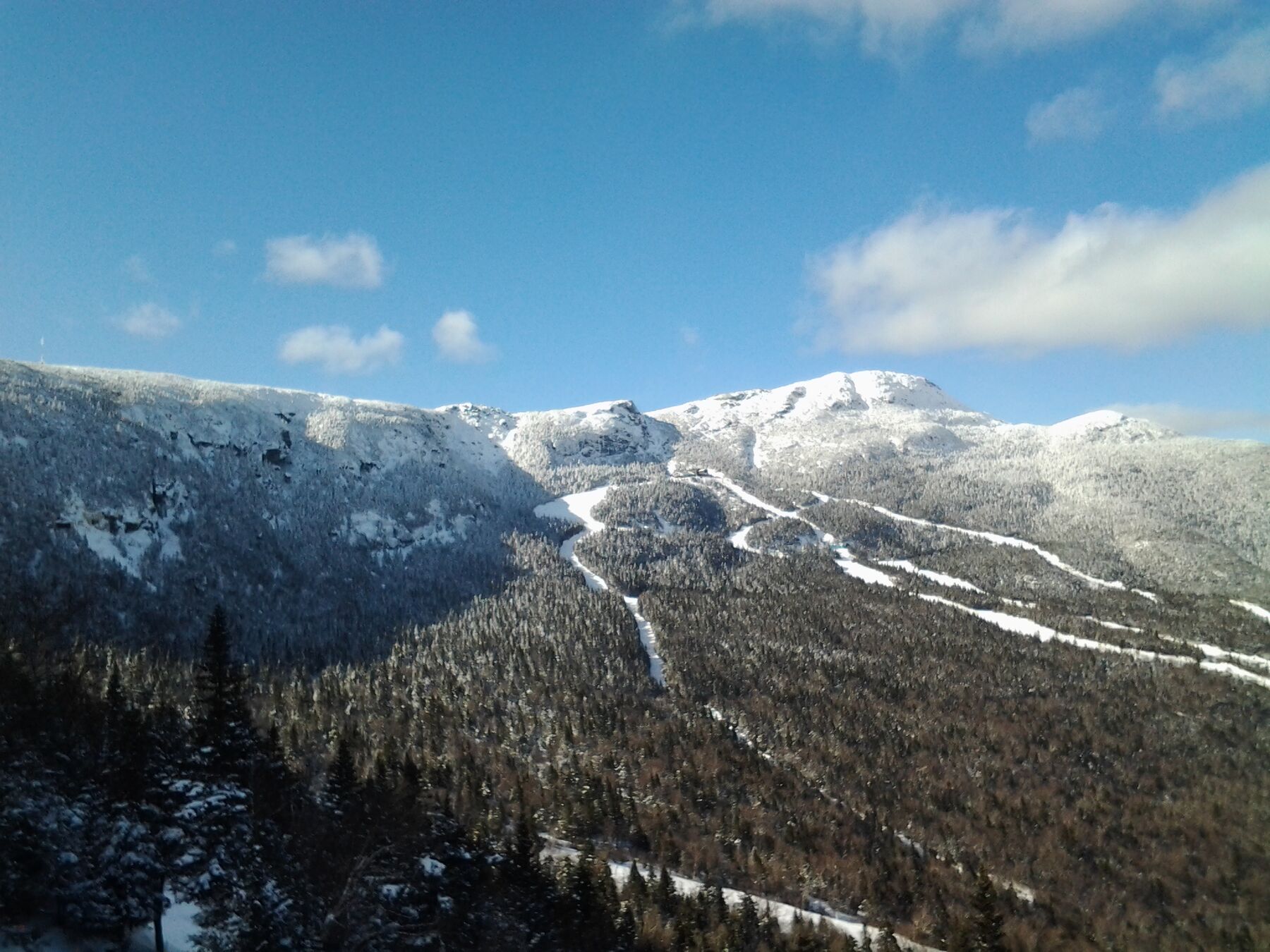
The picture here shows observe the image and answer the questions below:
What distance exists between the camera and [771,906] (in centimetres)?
9094

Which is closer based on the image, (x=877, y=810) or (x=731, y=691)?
(x=877, y=810)

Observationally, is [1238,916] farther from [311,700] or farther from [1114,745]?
[311,700]

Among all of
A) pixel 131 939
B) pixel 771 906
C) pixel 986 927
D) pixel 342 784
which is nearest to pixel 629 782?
pixel 771 906

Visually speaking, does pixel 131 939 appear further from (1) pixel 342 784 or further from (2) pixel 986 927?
(2) pixel 986 927

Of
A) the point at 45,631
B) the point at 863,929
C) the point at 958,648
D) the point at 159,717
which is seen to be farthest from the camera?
the point at 958,648

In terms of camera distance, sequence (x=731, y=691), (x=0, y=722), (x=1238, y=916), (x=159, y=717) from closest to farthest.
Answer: (x=0, y=722) < (x=159, y=717) < (x=1238, y=916) < (x=731, y=691)

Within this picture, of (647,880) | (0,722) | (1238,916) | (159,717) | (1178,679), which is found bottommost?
(1238,916)

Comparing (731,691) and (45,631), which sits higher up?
(45,631)

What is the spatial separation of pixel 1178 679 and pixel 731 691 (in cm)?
11603

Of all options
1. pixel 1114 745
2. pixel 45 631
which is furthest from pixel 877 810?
pixel 45 631

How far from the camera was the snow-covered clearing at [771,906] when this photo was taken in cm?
8725

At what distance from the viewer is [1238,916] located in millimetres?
102750

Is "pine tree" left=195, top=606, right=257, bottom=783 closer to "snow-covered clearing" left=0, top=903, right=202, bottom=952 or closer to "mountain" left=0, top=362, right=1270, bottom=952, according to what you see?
"mountain" left=0, top=362, right=1270, bottom=952

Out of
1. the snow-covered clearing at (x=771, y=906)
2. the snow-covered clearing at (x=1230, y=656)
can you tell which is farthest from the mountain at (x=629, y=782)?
the snow-covered clearing at (x=1230, y=656)
